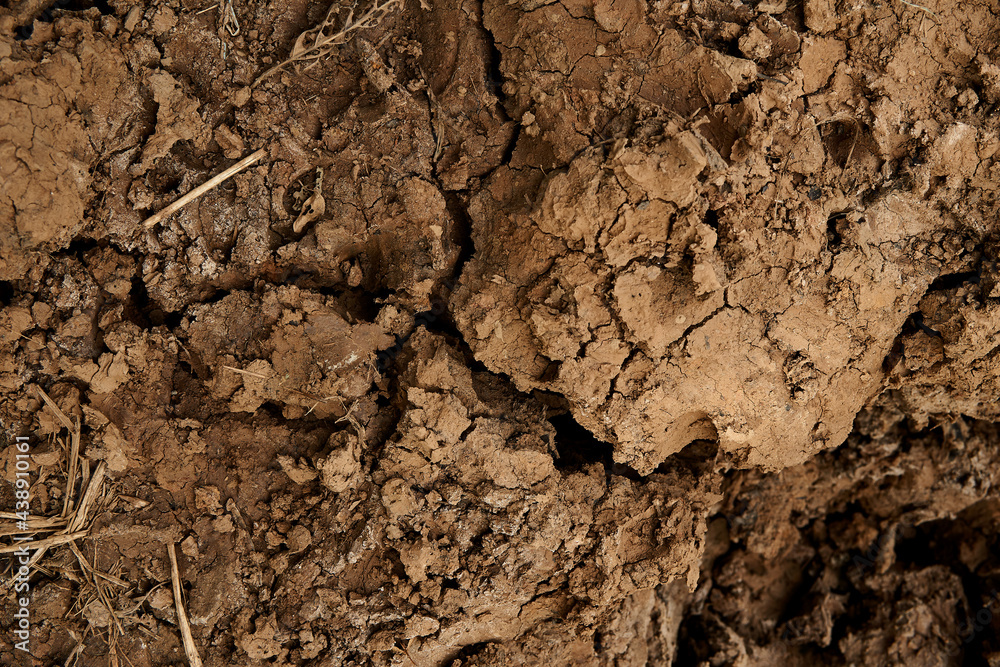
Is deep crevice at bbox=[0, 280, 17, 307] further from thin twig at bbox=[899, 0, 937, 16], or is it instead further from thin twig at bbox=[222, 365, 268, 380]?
thin twig at bbox=[899, 0, 937, 16]

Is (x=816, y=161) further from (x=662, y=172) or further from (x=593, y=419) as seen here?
(x=593, y=419)

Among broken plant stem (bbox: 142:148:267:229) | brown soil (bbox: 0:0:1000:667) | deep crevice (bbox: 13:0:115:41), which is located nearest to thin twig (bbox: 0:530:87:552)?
brown soil (bbox: 0:0:1000:667)

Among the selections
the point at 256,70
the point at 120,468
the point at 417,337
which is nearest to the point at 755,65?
the point at 417,337

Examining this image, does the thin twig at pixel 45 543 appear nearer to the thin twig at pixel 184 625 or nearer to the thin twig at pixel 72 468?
the thin twig at pixel 72 468

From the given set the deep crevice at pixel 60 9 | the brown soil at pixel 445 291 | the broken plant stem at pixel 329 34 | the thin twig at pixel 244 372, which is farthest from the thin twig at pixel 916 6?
the deep crevice at pixel 60 9

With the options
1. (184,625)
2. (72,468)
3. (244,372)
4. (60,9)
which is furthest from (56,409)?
(60,9)

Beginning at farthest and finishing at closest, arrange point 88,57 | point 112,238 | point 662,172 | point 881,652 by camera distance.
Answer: point 881,652 → point 112,238 → point 88,57 → point 662,172

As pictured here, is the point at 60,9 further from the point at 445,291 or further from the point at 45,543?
the point at 45,543

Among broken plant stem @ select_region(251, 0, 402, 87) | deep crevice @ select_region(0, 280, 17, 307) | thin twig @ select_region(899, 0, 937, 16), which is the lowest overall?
deep crevice @ select_region(0, 280, 17, 307)
